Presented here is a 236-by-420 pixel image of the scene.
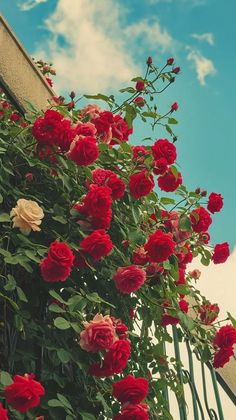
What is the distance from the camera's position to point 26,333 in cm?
196

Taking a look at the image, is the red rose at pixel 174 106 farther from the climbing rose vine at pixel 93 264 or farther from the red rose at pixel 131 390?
the red rose at pixel 131 390

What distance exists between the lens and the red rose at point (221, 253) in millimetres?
2715

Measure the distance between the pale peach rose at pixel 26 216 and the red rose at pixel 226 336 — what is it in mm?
857

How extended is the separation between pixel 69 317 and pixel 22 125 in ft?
2.68

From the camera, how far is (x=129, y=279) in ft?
6.96

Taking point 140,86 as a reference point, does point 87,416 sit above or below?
below

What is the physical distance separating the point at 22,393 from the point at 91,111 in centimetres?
127

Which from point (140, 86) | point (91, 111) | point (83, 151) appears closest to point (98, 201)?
point (83, 151)

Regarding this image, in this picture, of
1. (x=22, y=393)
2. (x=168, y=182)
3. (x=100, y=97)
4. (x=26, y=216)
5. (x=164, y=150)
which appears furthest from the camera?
(x=100, y=97)

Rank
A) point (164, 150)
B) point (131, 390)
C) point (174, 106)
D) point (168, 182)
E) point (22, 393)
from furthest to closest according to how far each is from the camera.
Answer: point (174, 106) → point (168, 182) → point (164, 150) → point (131, 390) → point (22, 393)

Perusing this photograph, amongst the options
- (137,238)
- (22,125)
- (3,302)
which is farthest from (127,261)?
(22,125)

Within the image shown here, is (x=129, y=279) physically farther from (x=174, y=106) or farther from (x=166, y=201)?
(x=174, y=106)

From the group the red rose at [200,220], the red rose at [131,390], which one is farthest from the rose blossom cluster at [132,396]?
the red rose at [200,220]

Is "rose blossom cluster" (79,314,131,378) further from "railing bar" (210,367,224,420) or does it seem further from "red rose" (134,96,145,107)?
"red rose" (134,96,145,107)
